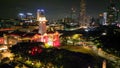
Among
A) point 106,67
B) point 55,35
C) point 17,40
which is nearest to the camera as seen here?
point 106,67

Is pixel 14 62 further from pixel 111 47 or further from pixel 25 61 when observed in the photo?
pixel 111 47

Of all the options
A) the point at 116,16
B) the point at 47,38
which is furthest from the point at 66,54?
the point at 116,16

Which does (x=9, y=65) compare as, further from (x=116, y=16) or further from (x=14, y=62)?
(x=116, y=16)

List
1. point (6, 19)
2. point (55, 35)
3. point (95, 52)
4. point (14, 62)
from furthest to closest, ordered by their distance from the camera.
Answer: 1. point (6, 19)
2. point (55, 35)
3. point (95, 52)
4. point (14, 62)

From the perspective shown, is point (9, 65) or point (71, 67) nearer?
point (9, 65)

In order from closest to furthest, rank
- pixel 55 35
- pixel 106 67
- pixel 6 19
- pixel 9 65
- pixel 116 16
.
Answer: pixel 9 65, pixel 106 67, pixel 55 35, pixel 6 19, pixel 116 16

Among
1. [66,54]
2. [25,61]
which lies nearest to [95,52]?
[66,54]

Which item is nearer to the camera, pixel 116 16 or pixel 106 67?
pixel 106 67

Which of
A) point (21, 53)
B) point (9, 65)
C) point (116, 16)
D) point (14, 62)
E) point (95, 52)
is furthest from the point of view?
point (116, 16)
